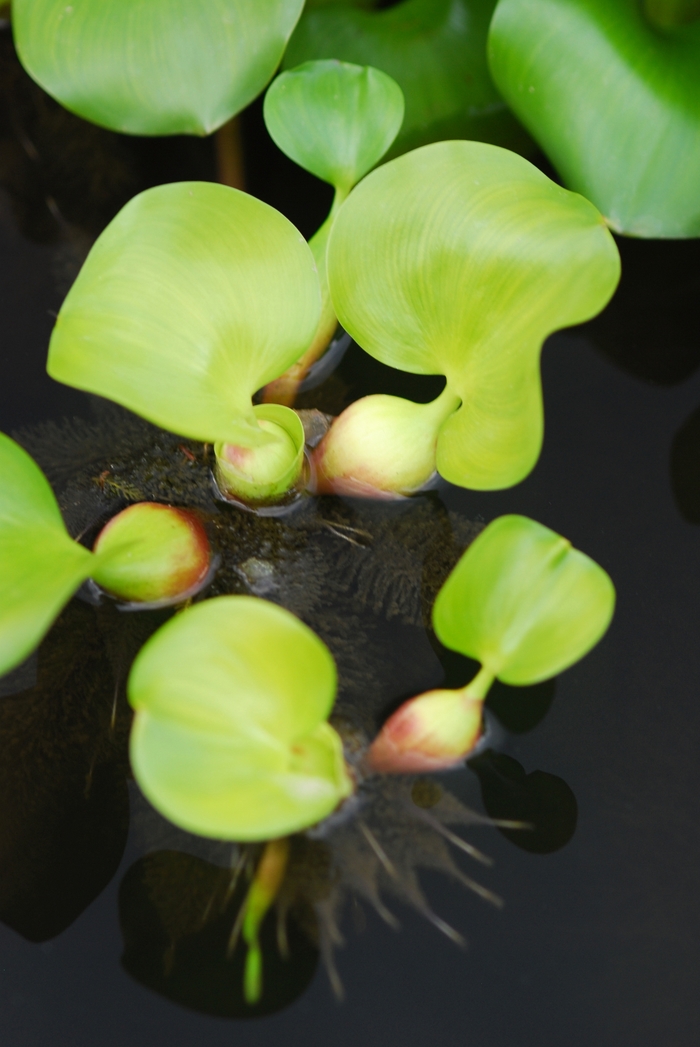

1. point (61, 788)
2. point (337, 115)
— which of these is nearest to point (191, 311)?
point (337, 115)

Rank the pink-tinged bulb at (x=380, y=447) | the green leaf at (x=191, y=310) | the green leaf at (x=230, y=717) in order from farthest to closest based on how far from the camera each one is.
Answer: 1. the pink-tinged bulb at (x=380, y=447)
2. the green leaf at (x=191, y=310)
3. the green leaf at (x=230, y=717)

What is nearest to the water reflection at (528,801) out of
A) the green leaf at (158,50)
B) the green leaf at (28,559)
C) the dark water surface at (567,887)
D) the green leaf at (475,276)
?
the dark water surface at (567,887)

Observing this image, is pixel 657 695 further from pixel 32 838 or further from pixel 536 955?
pixel 32 838

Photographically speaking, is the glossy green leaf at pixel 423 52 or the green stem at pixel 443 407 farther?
the glossy green leaf at pixel 423 52

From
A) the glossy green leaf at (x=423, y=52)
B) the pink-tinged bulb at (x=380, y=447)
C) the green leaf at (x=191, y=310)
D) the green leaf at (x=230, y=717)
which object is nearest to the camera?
the green leaf at (x=230, y=717)

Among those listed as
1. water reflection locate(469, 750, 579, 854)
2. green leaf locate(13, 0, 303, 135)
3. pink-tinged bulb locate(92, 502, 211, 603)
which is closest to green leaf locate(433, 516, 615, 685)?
water reflection locate(469, 750, 579, 854)

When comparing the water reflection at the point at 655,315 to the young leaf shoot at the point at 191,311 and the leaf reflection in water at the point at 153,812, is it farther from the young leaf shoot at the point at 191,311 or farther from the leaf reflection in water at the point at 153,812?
the young leaf shoot at the point at 191,311
